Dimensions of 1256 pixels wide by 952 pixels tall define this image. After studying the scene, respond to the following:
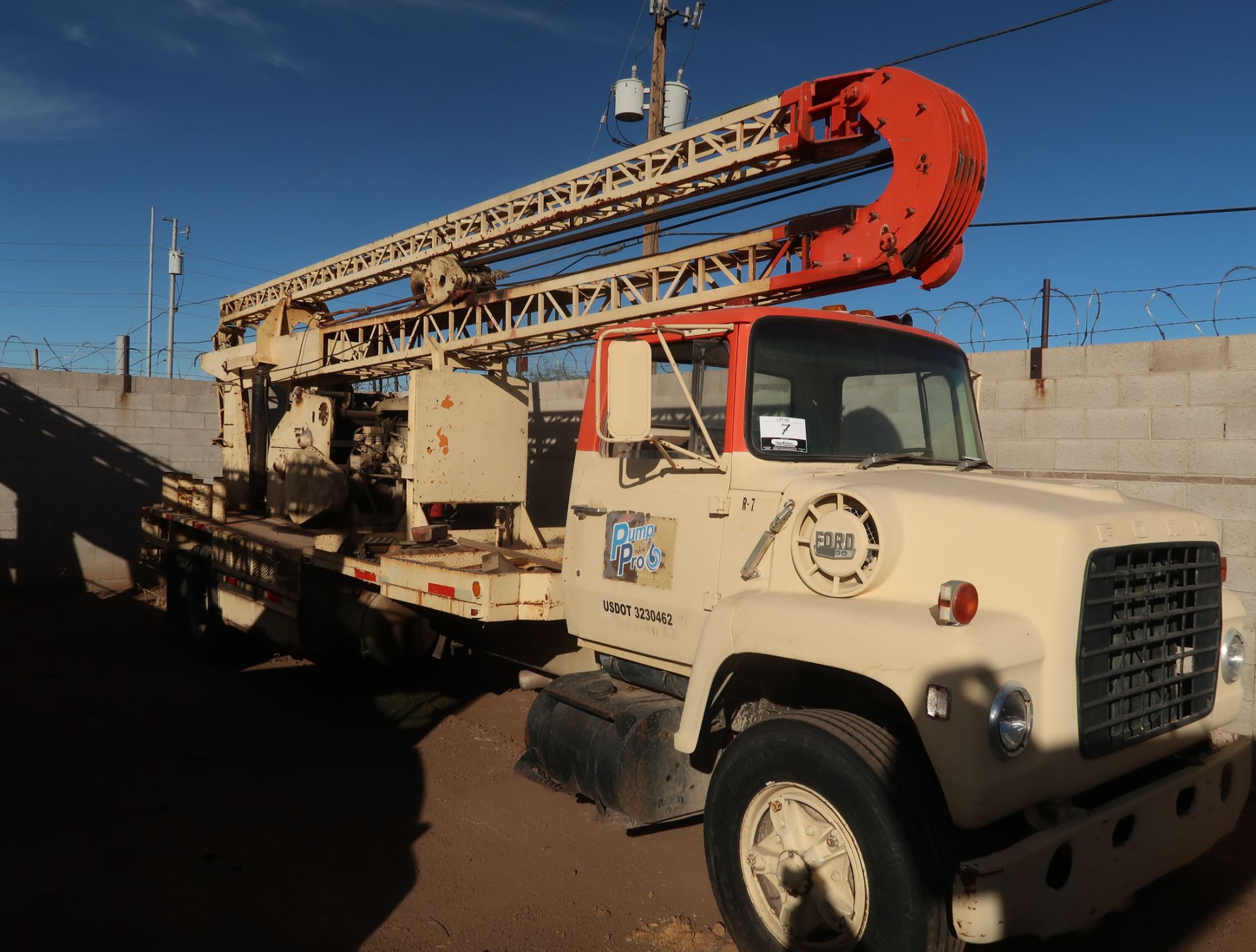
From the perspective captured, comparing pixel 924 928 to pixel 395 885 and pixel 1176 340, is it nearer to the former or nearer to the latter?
pixel 395 885

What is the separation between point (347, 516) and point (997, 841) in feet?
23.4

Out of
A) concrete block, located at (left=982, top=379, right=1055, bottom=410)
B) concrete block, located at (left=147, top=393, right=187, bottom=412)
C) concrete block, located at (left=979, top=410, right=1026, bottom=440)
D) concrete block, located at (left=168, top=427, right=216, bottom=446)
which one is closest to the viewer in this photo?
concrete block, located at (left=982, top=379, right=1055, bottom=410)

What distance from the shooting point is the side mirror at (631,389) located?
12.5 feet

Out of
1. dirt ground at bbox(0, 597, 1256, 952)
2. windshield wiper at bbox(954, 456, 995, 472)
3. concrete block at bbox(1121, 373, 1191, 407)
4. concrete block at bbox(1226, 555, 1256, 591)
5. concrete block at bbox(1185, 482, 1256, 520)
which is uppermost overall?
concrete block at bbox(1121, 373, 1191, 407)

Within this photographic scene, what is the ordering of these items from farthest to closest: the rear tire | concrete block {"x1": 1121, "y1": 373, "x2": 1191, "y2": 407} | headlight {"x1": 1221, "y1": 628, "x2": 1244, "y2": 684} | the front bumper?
the rear tire < concrete block {"x1": 1121, "y1": 373, "x2": 1191, "y2": 407} < headlight {"x1": 1221, "y1": 628, "x2": 1244, "y2": 684} < the front bumper

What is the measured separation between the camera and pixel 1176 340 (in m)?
5.95

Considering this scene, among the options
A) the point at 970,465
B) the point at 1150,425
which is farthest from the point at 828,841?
the point at 1150,425

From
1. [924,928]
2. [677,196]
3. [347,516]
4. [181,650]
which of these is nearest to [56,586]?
[181,650]

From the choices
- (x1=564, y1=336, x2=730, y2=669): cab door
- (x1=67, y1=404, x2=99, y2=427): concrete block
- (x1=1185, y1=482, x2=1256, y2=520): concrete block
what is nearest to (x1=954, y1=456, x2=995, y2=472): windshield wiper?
(x1=564, y1=336, x2=730, y2=669): cab door

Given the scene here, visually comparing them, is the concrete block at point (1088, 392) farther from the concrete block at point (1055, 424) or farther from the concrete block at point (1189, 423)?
the concrete block at point (1189, 423)

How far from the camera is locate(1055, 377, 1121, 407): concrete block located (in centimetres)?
621

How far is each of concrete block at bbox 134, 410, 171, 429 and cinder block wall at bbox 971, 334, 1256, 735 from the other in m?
10.9

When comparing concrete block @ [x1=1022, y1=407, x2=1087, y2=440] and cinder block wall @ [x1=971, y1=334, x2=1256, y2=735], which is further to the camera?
concrete block @ [x1=1022, y1=407, x2=1087, y2=440]

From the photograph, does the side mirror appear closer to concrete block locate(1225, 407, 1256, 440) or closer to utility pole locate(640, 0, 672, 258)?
concrete block locate(1225, 407, 1256, 440)
